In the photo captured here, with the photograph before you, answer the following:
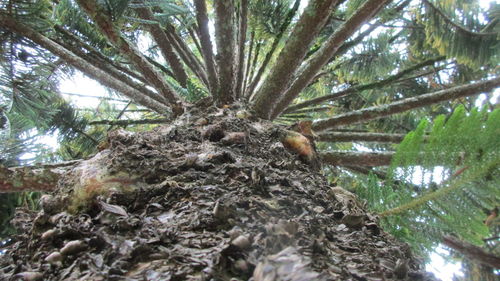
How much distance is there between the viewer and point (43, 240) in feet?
2.26

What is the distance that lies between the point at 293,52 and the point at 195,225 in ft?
4.02

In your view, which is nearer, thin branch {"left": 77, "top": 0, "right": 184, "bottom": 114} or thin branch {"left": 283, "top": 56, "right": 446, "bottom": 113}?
thin branch {"left": 77, "top": 0, "right": 184, "bottom": 114}

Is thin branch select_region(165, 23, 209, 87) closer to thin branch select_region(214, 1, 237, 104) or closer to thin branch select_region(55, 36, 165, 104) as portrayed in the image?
thin branch select_region(55, 36, 165, 104)

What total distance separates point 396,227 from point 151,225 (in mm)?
771

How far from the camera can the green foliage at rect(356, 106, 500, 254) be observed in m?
1.00

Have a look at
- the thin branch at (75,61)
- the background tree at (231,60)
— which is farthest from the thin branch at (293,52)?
the thin branch at (75,61)

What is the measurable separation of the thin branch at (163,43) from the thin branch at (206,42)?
0.29m

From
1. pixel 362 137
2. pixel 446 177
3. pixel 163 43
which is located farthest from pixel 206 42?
pixel 446 177

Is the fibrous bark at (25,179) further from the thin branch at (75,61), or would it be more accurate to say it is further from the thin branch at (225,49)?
the thin branch at (225,49)

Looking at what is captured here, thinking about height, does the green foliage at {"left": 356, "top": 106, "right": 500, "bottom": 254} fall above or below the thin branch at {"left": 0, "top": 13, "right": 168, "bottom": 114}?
below

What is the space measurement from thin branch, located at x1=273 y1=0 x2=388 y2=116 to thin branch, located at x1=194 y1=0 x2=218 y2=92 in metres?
0.40

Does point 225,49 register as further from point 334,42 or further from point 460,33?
point 460,33

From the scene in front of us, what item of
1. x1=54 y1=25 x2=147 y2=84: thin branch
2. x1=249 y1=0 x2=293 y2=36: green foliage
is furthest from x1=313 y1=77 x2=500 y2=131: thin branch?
x1=54 y1=25 x2=147 y2=84: thin branch

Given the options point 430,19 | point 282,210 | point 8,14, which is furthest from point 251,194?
point 430,19
